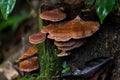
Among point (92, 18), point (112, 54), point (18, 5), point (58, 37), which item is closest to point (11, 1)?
point (58, 37)

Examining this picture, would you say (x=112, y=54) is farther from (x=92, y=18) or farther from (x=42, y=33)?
(x=42, y=33)

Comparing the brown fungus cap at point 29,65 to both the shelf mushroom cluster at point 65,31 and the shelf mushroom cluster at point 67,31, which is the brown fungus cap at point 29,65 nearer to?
the shelf mushroom cluster at point 65,31

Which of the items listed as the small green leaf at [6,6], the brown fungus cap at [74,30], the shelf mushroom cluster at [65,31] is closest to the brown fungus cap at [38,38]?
the shelf mushroom cluster at [65,31]

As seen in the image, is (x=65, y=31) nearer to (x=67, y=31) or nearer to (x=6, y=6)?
(x=67, y=31)

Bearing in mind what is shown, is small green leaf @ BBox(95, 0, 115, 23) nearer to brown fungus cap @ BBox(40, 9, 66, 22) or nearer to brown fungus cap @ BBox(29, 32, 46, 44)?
brown fungus cap @ BBox(40, 9, 66, 22)

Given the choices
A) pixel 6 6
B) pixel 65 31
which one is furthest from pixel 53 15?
pixel 6 6
